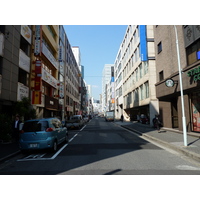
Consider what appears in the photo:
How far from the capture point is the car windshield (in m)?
8.70

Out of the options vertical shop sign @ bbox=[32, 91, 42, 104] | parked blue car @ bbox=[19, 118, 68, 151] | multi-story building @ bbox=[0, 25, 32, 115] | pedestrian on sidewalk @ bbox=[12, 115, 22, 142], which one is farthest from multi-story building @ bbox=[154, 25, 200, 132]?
vertical shop sign @ bbox=[32, 91, 42, 104]

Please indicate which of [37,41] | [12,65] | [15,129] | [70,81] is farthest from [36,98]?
[70,81]

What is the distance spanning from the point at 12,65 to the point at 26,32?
4.82 metres

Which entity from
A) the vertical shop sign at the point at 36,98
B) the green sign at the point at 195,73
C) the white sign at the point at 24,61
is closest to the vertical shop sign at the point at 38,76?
the vertical shop sign at the point at 36,98

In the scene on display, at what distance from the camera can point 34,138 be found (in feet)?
27.9

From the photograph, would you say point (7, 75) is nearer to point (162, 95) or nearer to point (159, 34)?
point (162, 95)

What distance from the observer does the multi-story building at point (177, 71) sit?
528 inches

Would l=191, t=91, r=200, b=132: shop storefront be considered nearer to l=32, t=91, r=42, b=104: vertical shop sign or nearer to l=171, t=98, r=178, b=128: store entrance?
l=171, t=98, r=178, b=128: store entrance

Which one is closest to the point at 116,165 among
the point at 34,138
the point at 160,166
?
the point at 160,166

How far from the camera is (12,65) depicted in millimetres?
14859

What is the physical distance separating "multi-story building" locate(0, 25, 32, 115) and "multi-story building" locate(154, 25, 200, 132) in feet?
41.2

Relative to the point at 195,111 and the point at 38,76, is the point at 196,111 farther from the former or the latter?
the point at 38,76

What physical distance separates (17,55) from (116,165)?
550 inches

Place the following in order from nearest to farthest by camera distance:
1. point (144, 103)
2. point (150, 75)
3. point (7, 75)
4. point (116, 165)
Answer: point (116, 165) → point (7, 75) → point (150, 75) → point (144, 103)
